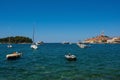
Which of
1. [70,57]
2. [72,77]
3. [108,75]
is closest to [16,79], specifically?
[72,77]

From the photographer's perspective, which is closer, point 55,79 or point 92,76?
point 55,79

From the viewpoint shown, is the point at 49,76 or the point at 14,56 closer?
the point at 49,76

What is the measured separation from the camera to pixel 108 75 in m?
41.2

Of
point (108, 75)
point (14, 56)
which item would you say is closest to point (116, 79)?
point (108, 75)

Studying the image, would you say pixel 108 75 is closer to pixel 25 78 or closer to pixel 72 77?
pixel 72 77

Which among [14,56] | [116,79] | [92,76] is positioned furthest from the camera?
[14,56]

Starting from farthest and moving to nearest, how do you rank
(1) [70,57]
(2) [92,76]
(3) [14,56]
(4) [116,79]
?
(3) [14,56] < (1) [70,57] < (2) [92,76] < (4) [116,79]

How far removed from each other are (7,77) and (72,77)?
10589 millimetres

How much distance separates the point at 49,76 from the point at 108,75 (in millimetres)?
9955

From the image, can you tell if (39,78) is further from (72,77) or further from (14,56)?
(14,56)

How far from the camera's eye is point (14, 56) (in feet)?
242

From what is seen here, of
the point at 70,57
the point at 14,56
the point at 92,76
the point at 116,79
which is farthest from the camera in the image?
the point at 14,56

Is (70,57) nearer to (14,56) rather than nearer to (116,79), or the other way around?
(14,56)

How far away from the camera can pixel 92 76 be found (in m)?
40.4
